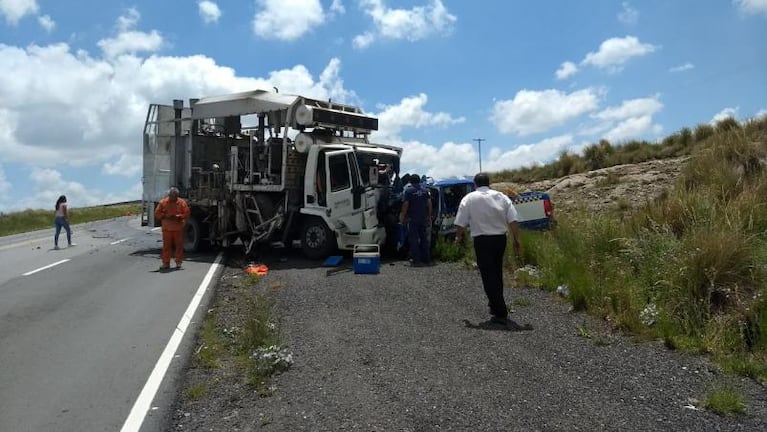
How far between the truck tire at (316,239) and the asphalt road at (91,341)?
2.10 metres

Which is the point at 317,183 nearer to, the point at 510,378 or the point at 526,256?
the point at 526,256

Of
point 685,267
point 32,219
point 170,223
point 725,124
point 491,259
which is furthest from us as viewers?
point 32,219

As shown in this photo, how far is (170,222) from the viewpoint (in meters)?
13.2

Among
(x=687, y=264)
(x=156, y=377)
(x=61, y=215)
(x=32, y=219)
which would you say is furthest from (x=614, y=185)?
(x=32, y=219)

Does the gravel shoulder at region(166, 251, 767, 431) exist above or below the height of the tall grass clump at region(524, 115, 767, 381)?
below

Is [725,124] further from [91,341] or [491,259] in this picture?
[91,341]

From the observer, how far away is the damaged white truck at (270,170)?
13.5 metres

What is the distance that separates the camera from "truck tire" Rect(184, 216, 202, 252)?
15827mm

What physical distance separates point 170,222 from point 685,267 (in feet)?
32.9

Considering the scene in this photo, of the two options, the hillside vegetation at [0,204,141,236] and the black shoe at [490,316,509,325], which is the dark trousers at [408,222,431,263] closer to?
the black shoe at [490,316,509,325]

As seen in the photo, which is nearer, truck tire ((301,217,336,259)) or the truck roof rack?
truck tire ((301,217,336,259))

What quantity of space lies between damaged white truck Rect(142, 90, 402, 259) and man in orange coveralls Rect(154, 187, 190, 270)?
5.49 feet

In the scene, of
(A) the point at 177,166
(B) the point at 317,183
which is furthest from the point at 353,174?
(A) the point at 177,166

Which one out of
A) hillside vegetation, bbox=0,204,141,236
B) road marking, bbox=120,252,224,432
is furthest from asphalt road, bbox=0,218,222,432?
hillside vegetation, bbox=0,204,141,236
